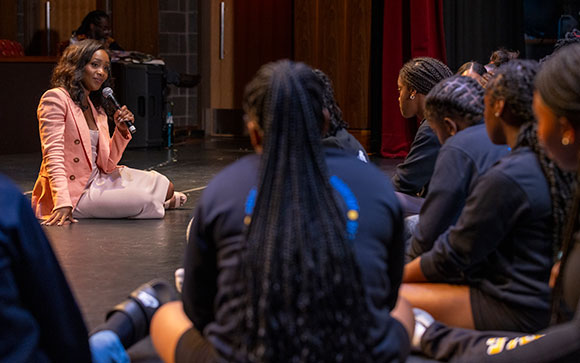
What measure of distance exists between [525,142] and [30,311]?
1.22m

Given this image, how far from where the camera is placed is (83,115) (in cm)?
419

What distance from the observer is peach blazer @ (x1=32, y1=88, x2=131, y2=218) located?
4.03 m

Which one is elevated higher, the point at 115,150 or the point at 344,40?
the point at 344,40

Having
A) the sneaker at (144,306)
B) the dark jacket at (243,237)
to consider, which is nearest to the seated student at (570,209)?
the dark jacket at (243,237)

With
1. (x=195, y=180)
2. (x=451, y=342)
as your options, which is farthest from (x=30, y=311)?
(x=195, y=180)

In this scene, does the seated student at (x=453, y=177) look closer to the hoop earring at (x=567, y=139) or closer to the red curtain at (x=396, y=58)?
the hoop earring at (x=567, y=139)

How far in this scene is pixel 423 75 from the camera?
11.7 feet

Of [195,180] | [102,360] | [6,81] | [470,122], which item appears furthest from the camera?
[6,81]

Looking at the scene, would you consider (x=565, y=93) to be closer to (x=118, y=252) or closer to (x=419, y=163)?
(x=419, y=163)

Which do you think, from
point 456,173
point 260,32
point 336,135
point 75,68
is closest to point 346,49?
point 260,32

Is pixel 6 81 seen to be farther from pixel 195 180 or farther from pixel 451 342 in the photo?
pixel 451 342

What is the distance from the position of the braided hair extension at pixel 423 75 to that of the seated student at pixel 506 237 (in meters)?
1.35

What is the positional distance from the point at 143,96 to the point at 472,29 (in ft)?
10.6

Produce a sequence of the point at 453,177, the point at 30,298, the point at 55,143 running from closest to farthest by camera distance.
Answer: the point at 30,298, the point at 453,177, the point at 55,143
